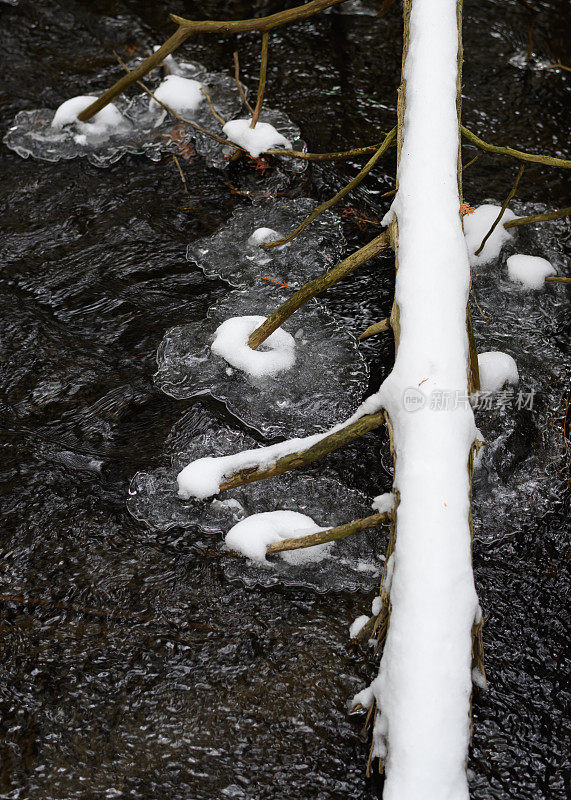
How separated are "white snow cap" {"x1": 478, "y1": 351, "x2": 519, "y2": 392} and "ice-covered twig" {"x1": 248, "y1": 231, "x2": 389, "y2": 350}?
70 cm

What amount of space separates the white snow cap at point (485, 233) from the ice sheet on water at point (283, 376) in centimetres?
89

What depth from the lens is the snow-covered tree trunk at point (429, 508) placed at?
187 cm

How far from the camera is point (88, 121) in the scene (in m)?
4.48

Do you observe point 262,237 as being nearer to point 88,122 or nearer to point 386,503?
point 88,122

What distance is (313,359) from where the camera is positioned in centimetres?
329

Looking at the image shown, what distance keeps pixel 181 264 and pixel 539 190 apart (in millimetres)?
2110

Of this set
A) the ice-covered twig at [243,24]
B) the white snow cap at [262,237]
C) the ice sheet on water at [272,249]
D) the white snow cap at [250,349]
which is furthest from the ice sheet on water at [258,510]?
the ice-covered twig at [243,24]

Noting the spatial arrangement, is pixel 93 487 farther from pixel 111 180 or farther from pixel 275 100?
pixel 275 100

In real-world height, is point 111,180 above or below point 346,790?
above

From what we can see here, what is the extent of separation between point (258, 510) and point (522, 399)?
1.25m

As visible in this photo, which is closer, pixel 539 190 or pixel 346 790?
pixel 346 790

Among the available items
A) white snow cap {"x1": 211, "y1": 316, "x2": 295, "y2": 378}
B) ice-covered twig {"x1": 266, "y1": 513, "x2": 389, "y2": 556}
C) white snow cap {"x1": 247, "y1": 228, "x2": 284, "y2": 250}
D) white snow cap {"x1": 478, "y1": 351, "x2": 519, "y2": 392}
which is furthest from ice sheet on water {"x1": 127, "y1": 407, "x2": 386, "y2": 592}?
white snow cap {"x1": 247, "y1": 228, "x2": 284, "y2": 250}

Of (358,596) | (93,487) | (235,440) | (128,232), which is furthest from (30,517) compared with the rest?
(128,232)

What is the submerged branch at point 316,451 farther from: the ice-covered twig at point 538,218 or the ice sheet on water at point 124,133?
the ice sheet on water at point 124,133
